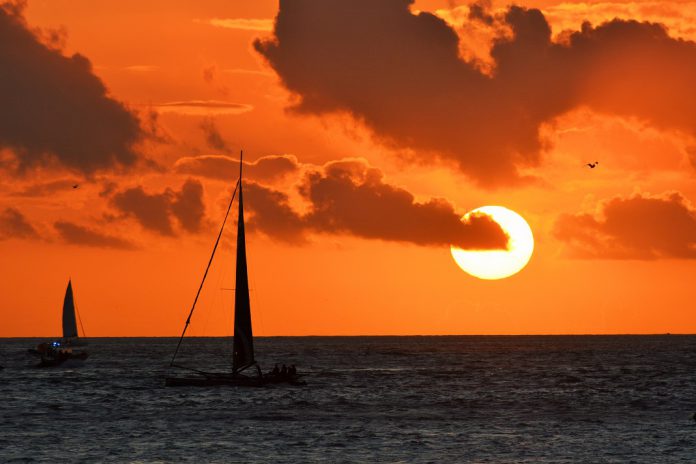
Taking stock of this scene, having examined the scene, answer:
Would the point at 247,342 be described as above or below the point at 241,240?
below

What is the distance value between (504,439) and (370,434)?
909cm

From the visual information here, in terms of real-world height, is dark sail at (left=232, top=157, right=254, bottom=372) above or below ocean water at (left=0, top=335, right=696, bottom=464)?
above

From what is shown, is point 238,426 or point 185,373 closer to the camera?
point 238,426

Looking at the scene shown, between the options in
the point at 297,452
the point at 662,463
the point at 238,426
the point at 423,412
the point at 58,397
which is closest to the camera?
the point at 662,463

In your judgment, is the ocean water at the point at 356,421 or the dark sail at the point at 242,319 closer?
the ocean water at the point at 356,421

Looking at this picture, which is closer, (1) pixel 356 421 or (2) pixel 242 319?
(1) pixel 356 421

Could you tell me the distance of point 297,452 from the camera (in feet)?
224

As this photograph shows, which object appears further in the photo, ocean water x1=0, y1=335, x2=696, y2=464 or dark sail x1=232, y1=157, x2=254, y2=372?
dark sail x1=232, y1=157, x2=254, y2=372

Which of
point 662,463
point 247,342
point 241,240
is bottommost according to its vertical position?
point 662,463

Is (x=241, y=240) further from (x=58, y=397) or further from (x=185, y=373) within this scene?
(x=185, y=373)

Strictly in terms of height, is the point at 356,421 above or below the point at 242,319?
below

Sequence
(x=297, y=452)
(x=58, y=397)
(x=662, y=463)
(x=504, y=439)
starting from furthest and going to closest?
(x=58, y=397) → (x=504, y=439) → (x=297, y=452) → (x=662, y=463)

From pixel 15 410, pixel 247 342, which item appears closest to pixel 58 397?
pixel 15 410

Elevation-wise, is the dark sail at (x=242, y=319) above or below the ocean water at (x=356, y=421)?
above
